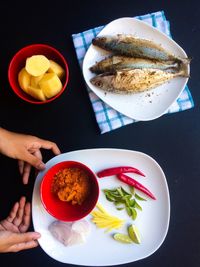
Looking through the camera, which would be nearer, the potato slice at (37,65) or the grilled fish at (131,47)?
the potato slice at (37,65)

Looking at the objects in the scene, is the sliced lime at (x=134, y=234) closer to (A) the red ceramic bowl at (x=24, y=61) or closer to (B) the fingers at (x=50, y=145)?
(B) the fingers at (x=50, y=145)

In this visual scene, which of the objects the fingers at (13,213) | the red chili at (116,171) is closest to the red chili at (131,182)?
the red chili at (116,171)

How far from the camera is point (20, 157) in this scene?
3.67 ft

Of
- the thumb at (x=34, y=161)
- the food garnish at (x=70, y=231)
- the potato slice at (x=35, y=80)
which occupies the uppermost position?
the potato slice at (x=35, y=80)

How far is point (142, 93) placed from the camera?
1180 mm

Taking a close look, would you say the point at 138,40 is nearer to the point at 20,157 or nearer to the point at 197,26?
the point at 197,26

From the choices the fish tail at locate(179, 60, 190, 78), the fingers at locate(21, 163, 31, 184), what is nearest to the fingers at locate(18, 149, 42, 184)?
the fingers at locate(21, 163, 31, 184)

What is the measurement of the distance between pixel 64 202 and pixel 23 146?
21 centimetres

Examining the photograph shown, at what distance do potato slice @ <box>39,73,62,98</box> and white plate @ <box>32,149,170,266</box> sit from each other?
0.20m

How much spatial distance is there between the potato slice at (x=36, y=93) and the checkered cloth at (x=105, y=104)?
16cm

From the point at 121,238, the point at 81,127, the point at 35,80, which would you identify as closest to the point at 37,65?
the point at 35,80

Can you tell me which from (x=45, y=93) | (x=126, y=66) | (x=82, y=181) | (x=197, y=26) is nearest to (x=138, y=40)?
(x=126, y=66)

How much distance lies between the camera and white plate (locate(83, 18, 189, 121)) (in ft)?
3.82

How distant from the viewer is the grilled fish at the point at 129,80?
1.14 m
